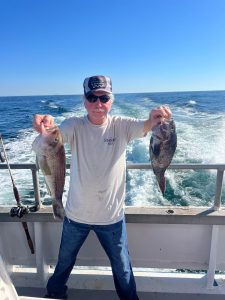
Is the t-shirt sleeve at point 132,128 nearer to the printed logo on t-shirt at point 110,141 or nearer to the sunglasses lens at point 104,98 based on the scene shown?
the printed logo on t-shirt at point 110,141

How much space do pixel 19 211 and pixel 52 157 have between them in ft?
3.05

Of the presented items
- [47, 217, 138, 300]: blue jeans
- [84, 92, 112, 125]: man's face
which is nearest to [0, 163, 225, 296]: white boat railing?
[47, 217, 138, 300]: blue jeans

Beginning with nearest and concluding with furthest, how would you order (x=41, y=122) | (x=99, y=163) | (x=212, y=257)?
(x=41, y=122) → (x=99, y=163) → (x=212, y=257)

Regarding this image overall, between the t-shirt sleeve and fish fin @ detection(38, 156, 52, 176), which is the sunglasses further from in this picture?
fish fin @ detection(38, 156, 52, 176)

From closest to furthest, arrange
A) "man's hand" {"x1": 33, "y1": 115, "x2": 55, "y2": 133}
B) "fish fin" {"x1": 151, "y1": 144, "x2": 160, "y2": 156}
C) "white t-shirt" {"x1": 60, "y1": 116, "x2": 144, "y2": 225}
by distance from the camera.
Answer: "man's hand" {"x1": 33, "y1": 115, "x2": 55, "y2": 133}, "fish fin" {"x1": 151, "y1": 144, "x2": 160, "y2": 156}, "white t-shirt" {"x1": 60, "y1": 116, "x2": 144, "y2": 225}

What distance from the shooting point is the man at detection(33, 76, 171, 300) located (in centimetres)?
208

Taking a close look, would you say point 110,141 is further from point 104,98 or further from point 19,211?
point 19,211

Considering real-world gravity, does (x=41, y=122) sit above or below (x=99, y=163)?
above

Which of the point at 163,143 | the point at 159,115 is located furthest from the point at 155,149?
the point at 159,115

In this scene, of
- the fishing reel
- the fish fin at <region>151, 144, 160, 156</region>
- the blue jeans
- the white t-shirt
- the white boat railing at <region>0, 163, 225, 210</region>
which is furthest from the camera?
the fishing reel

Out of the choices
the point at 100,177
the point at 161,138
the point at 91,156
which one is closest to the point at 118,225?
the point at 100,177

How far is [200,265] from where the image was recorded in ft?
9.49

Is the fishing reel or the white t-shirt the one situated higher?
the white t-shirt

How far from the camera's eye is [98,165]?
2.14 m
